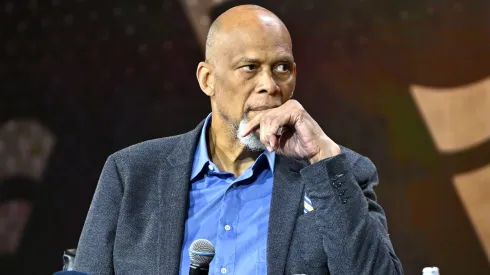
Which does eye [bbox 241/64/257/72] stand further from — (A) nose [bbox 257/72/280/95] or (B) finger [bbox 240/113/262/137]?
(B) finger [bbox 240/113/262/137]

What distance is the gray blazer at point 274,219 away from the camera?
2.23 meters

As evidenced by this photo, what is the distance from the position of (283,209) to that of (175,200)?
0.34 m

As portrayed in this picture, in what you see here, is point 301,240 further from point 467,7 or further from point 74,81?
point 74,81

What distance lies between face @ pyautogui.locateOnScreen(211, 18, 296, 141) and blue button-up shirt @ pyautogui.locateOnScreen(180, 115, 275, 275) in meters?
0.17

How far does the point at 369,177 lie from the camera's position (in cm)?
249

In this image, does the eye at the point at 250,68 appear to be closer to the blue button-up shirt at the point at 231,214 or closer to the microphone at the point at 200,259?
the blue button-up shirt at the point at 231,214

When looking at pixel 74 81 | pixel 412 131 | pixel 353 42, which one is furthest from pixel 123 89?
pixel 412 131

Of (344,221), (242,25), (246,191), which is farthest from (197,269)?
(242,25)

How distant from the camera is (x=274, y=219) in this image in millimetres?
2416

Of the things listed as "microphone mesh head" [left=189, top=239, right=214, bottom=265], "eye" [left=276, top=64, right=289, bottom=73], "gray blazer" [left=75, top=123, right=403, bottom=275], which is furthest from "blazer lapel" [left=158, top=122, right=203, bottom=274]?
"microphone mesh head" [left=189, top=239, right=214, bottom=265]

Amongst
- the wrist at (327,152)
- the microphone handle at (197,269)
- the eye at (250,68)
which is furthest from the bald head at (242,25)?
the microphone handle at (197,269)

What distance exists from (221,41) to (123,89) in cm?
131

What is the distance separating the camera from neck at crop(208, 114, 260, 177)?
8.70 feet

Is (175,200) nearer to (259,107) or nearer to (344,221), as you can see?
(259,107)
